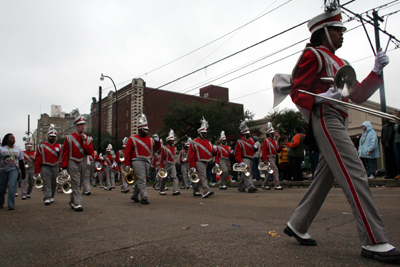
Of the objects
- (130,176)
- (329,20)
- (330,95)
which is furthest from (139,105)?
(330,95)

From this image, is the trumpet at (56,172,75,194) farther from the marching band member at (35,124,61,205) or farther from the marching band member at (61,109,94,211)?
the marching band member at (35,124,61,205)

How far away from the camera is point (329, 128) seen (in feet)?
10.9

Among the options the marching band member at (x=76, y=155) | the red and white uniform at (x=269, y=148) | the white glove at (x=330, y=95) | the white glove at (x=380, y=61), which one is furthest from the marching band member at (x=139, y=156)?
the white glove at (x=380, y=61)

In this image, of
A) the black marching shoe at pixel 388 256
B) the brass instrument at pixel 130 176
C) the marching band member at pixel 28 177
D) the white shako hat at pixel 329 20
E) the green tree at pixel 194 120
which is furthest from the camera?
the green tree at pixel 194 120

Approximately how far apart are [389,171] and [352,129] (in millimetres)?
22357

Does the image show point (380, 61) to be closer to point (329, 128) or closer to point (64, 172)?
point (329, 128)

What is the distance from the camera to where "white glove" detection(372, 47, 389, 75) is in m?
3.42

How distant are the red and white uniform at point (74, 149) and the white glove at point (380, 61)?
6.79 m

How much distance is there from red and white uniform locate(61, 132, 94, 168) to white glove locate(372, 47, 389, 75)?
22.3ft

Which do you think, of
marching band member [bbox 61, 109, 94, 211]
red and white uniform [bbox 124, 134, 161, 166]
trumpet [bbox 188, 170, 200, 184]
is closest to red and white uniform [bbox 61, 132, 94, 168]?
marching band member [bbox 61, 109, 94, 211]

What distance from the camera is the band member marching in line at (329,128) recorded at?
306cm

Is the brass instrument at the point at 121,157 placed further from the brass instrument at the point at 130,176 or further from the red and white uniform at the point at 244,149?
the brass instrument at the point at 130,176

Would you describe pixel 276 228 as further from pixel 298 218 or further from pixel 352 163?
pixel 352 163

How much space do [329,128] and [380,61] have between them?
2.88 ft
